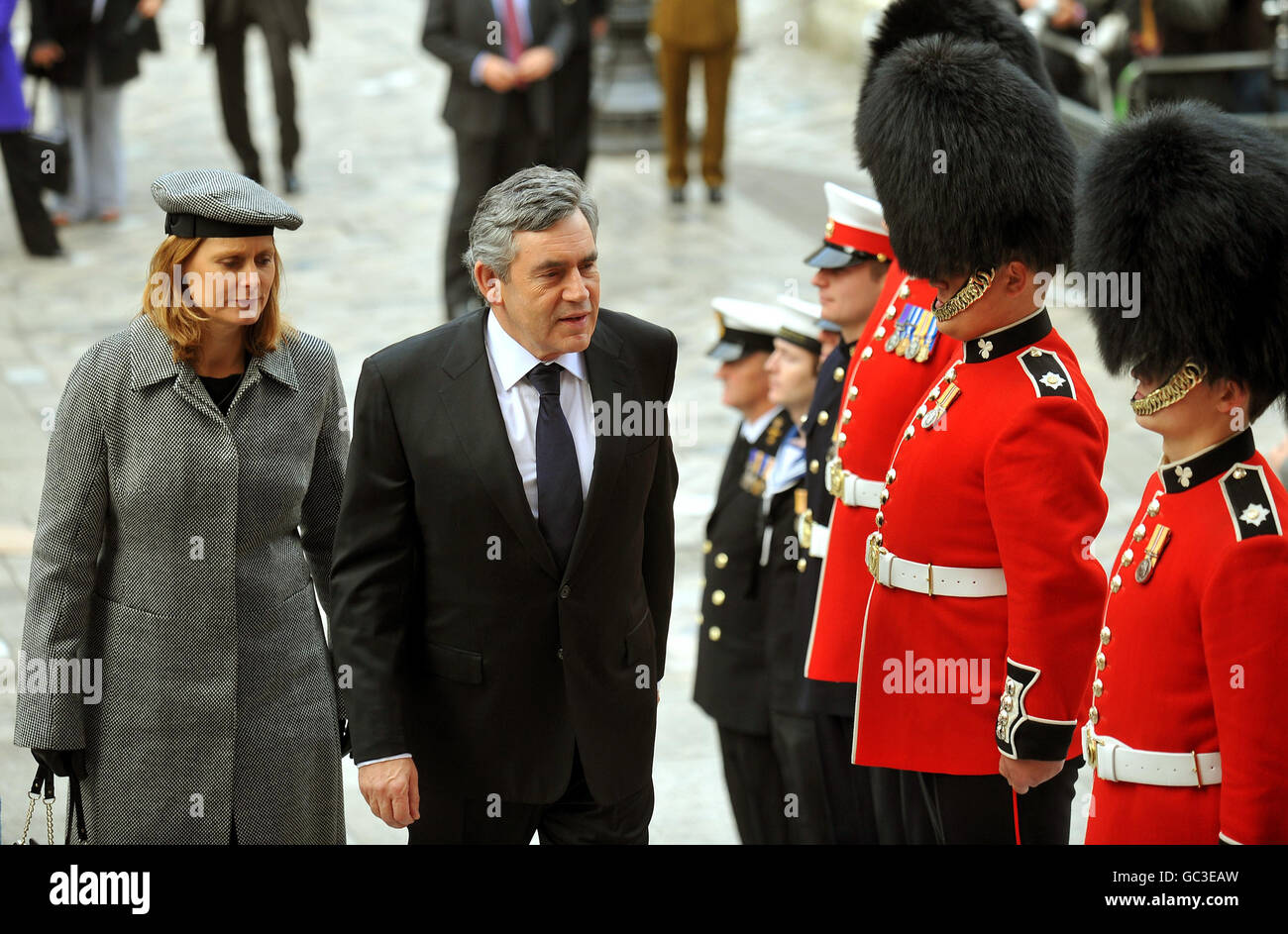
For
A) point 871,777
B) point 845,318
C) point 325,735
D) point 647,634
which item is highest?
point 845,318

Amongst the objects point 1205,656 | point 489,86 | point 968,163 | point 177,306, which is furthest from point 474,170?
point 1205,656

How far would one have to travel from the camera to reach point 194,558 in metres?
3.54

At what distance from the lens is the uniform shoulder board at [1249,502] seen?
2.96 meters

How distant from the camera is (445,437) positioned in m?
3.40

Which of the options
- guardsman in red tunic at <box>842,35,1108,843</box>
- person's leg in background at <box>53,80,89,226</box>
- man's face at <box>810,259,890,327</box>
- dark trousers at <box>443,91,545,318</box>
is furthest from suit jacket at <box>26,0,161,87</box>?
guardsman in red tunic at <box>842,35,1108,843</box>

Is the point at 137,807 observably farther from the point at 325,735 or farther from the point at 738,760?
the point at 738,760

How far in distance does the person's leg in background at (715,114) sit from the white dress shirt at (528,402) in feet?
25.7

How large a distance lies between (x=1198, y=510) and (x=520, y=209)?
1314 mm

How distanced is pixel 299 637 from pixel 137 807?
0.45m

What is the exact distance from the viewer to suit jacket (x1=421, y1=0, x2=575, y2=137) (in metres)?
8.73

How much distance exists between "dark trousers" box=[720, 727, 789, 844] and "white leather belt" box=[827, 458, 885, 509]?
86 centimetres

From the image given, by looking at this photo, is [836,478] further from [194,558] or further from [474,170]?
[474,170]

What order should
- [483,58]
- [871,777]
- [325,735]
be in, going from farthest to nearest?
[483,58], [871,777], [325,735]
